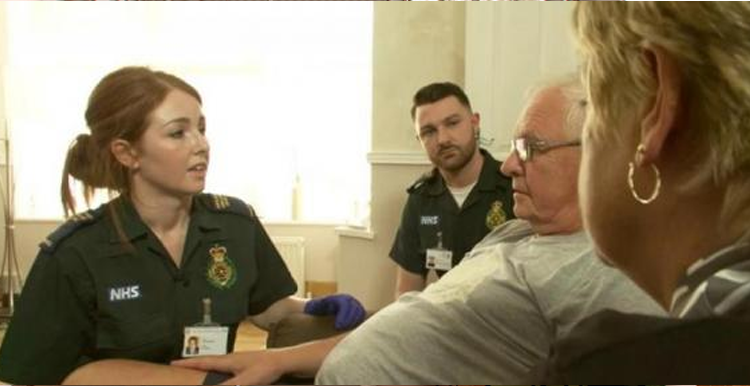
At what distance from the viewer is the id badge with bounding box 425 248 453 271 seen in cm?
146

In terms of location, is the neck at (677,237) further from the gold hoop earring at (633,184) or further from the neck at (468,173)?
the neck at (468,173)

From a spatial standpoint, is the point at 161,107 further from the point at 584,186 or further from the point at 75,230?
the point at 584,186

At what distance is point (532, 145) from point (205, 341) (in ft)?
1.85

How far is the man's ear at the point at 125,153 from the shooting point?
1073 millimetres

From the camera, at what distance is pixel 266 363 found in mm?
692

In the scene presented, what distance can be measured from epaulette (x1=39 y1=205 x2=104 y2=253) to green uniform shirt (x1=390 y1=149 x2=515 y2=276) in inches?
28.8

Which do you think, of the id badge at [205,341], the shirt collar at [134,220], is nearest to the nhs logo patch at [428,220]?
the shirt collar at [134,220]

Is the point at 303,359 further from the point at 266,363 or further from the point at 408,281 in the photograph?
the point at 408,281

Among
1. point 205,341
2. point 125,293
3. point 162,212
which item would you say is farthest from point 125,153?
point 205,341

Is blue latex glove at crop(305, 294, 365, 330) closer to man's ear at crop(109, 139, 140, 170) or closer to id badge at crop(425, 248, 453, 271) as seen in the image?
man's ear at crop(109, 139, 140, 170)

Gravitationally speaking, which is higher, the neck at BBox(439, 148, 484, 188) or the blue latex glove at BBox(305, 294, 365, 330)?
the neck at BBox(439, 148, 484, 188)

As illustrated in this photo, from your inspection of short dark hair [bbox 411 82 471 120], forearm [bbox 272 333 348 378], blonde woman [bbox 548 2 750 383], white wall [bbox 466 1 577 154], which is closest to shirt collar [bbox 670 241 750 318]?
blonde woman [bbox 548 2 750 383]

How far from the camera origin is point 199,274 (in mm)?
1063

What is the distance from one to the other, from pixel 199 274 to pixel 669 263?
0.83 m
